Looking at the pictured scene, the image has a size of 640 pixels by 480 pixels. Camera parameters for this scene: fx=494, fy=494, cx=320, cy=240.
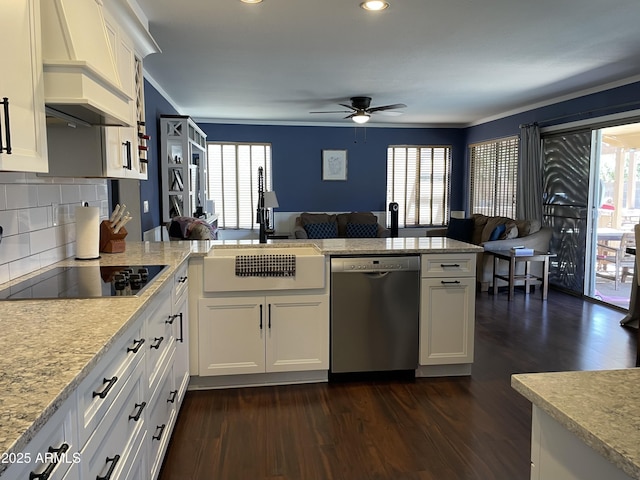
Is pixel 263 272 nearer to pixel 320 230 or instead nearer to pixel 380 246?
pixel 380 246

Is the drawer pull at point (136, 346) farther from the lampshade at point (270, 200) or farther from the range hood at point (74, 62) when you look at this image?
the lampshade at point (270, 200)

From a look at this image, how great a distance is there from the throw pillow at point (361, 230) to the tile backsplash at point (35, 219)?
550 cm

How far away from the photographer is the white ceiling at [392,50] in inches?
124

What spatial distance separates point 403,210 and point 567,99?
3.53 m

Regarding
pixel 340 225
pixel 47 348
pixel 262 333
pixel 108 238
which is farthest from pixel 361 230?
pixel 47 348

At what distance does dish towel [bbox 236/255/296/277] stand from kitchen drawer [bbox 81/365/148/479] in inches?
50.8

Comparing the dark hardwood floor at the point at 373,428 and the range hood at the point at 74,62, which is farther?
the dark hardwood floor at the point at 373,428

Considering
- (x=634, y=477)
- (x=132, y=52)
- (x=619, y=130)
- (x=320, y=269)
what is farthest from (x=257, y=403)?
(x=619, y=130)

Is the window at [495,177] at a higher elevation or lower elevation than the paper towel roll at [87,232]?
higher

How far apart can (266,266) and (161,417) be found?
44.7 inches

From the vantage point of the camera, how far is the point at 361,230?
815 cm

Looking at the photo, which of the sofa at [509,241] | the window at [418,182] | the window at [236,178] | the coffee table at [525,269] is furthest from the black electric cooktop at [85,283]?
the window at [418,182]

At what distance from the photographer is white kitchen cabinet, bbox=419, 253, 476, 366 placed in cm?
330

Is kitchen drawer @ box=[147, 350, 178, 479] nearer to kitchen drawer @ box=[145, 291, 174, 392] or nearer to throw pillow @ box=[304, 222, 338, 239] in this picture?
kitchen drawer @ box=[145, 291, 174, 392]
